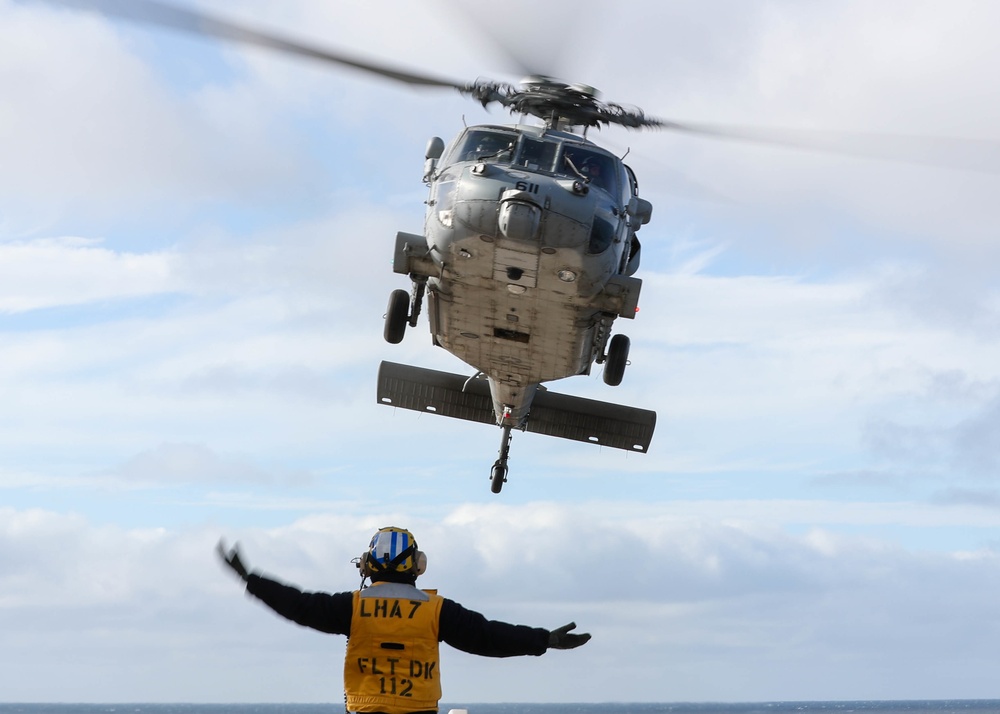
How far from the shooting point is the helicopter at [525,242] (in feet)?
48.4

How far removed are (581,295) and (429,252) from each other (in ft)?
6.73

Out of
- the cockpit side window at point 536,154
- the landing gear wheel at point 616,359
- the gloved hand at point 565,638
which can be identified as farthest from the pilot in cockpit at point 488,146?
the gloved hand at point 565,638

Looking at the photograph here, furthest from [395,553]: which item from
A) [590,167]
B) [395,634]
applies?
[590,167]

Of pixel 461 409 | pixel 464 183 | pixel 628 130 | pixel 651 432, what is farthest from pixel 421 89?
pixel 651 432

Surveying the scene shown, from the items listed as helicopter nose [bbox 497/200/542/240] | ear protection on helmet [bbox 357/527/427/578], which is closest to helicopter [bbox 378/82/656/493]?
helicopter nose [bbox 497/200/542/240]

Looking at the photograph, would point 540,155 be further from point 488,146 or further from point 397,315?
point 397,315

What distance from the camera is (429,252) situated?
15.9 meters

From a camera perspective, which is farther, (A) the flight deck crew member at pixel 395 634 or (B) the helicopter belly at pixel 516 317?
(B) the helicopter belly at pixel 516 317

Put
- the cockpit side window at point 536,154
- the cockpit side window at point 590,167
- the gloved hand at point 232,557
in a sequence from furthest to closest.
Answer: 1. the cockpit side window at point 590,167
2. the cockpit side window at point 536,154
3. the gloved hand at point 232,557

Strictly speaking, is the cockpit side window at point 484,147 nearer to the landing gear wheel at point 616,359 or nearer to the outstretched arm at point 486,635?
the landing gear wheel at point 616,359

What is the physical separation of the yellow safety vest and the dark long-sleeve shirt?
0.05 metres

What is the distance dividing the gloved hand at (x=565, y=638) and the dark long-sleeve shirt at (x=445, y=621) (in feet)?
0.15

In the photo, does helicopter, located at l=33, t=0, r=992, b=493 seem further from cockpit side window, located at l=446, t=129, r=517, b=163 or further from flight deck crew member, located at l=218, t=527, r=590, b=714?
flight deck crew member, located at l=218, t=527, r=590, b=714

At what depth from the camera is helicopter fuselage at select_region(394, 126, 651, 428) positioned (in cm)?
1474
